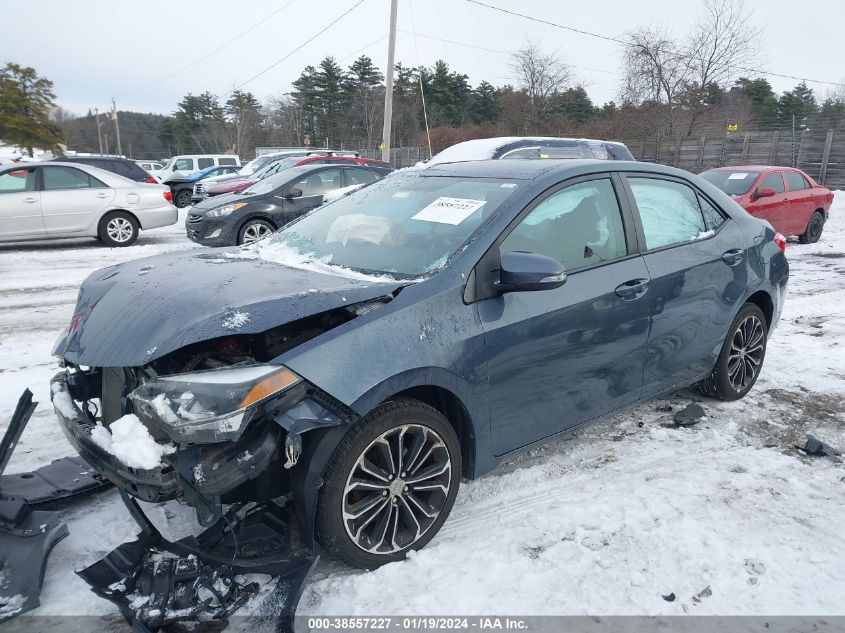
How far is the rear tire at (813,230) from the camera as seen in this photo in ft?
42.8

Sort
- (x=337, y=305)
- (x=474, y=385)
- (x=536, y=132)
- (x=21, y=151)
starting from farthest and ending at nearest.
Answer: (x=536, y=132) < (x=21, y=151) < (x=474, y=385) < (x=337, y=305)

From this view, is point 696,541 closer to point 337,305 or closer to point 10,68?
point 337,305

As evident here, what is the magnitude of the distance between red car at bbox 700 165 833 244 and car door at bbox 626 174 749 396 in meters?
8.72

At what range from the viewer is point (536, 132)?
1706 inches

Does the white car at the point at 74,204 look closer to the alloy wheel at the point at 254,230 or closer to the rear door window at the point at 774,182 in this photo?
the alloy wheel at the point at 254,230

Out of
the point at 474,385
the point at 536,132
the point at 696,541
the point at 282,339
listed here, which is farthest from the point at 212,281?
the point at 536,132

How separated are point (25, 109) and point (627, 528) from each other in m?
35.2

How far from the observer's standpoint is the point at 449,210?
323 centimetres

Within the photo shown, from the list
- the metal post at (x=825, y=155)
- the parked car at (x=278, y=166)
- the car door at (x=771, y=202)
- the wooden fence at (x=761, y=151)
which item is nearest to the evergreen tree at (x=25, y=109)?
the parked car at (x=278, y=166)

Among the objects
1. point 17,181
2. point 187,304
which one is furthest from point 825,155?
point 187,304

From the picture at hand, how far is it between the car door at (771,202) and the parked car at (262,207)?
7.58 metres

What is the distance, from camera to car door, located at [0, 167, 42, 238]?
10.6m

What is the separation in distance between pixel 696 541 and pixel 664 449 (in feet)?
3.20

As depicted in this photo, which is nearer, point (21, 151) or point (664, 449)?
point (664, 449)
